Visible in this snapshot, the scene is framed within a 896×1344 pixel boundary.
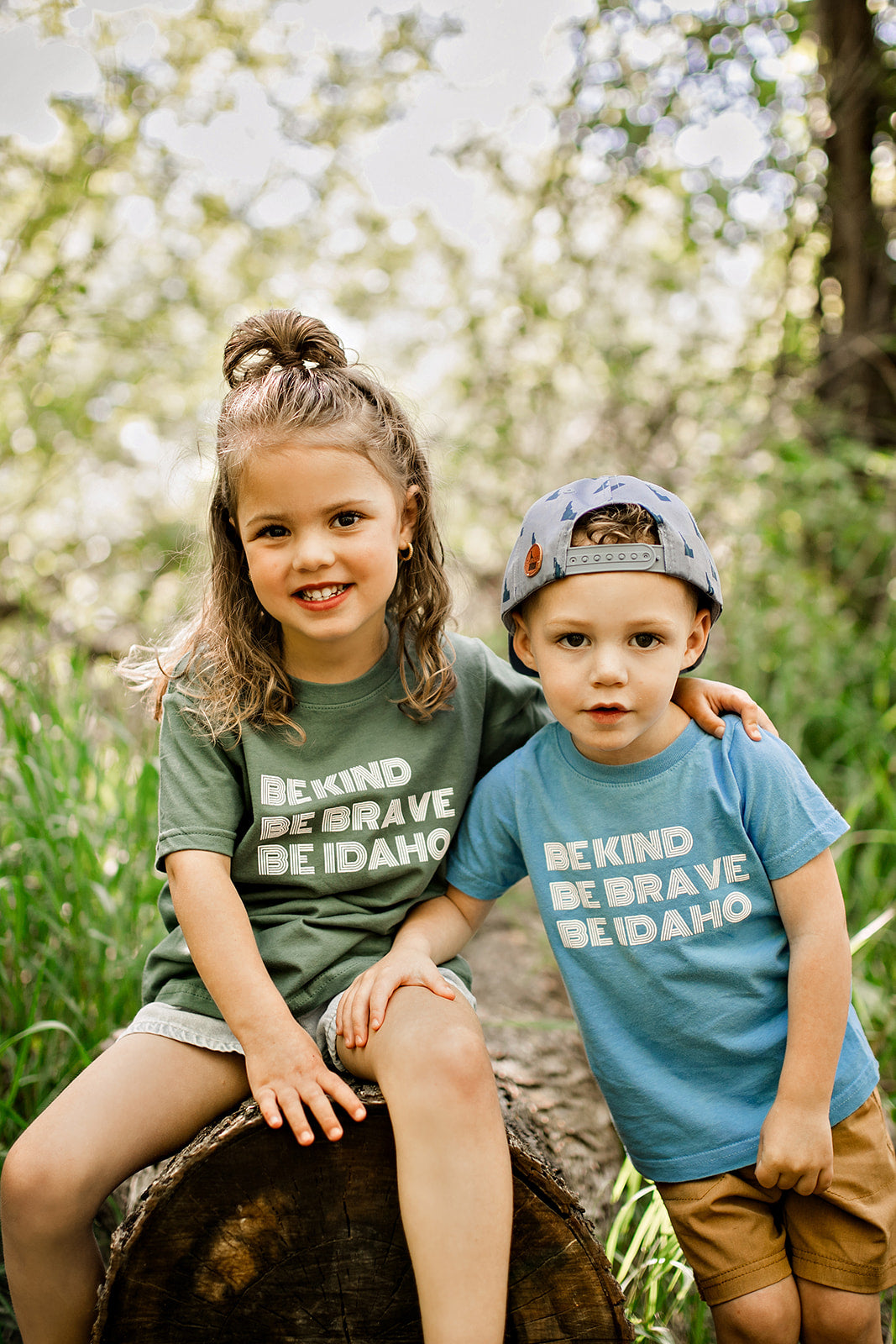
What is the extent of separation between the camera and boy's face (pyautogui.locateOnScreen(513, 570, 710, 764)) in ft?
4.78

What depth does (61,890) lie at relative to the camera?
2.55m

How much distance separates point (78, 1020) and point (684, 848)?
1.63 m

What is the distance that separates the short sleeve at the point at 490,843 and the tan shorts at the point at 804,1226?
56cm

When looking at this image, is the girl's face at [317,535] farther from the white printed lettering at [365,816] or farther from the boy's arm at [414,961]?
the boy's arm at [414,961]

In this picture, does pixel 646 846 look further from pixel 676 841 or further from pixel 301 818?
pixel 301 818

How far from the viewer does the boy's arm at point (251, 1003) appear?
56.3 inches

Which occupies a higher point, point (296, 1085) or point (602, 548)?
point (602, 548)

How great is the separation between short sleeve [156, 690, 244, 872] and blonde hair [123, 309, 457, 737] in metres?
0.04

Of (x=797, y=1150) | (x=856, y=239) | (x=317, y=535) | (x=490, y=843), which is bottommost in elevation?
(x=797, y=1150)

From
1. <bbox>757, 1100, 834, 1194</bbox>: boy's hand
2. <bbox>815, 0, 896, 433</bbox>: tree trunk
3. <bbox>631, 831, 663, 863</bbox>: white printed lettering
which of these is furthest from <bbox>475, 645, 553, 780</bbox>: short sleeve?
<bbox>815, 0, 896, 433</bbox>: tree trunk

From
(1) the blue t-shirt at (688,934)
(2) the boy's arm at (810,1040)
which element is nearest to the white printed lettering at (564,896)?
(1) the blue t-shirt at (688,934)

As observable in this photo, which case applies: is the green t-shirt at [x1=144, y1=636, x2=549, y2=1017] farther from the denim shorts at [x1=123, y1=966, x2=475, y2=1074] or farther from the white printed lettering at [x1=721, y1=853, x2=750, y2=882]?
the white printed lettering at [x1=721, y1=853, x2=750, y2=882]

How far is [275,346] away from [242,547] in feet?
1.22

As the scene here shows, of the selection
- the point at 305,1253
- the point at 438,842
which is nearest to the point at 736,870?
the point at 438,842
